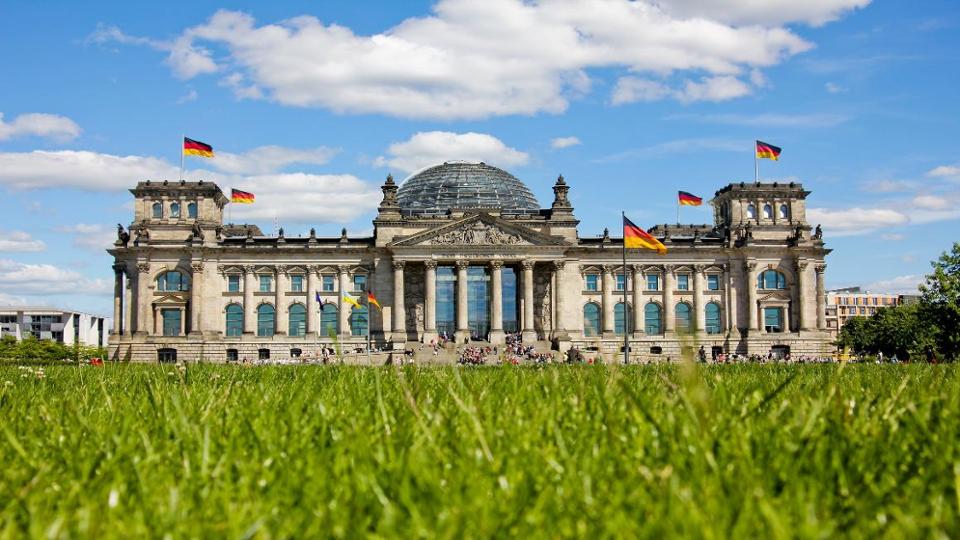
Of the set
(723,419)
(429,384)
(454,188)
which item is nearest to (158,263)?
(454,188)

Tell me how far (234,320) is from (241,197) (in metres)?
13.1

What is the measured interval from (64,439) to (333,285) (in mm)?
82957

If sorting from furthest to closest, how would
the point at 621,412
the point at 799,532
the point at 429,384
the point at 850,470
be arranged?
the point at 429,384 → the point at 621,412 → the point at 850,470 → the point at 799,532

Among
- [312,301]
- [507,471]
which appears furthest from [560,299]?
[507,471]

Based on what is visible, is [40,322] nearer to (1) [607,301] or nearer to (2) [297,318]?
(2) [297,318]

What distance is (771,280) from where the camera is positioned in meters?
92.2

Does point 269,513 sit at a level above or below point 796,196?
below

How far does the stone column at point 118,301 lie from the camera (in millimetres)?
88000

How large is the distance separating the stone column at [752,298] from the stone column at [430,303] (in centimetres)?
3254

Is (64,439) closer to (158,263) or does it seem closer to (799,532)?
(799,532)

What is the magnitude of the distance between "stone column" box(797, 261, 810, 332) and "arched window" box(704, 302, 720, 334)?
26.6 feet

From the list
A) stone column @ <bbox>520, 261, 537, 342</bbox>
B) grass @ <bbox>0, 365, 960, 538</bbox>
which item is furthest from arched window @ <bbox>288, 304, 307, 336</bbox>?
grass @ <bbox>0, 365, 960, 538</bbox>

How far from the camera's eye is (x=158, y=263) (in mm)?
88188

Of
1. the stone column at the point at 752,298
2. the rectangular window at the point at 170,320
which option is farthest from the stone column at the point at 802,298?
the rectangular window at the point at 170,320
